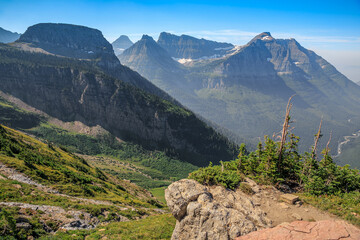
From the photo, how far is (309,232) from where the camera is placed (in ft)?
57.6

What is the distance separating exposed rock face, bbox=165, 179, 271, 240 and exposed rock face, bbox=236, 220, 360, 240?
4.08ft

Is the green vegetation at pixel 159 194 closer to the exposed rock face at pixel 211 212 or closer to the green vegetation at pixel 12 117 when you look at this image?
the exposed rock face at pixel 211 212

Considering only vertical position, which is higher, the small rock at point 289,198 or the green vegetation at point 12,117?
the small rock at point 289,198

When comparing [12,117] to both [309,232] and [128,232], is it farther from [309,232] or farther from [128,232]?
[309,232]

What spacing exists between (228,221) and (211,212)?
5.99 feet

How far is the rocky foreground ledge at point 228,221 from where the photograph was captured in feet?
58.1

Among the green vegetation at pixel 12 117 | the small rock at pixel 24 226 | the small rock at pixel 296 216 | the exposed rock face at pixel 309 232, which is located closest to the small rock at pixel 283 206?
the small rock at pixel 296 216

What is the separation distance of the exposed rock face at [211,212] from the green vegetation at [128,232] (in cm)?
779

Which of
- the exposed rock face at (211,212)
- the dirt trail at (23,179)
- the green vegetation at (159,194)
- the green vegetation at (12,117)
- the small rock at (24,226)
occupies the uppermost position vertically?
the exposed rock face at (211,212)

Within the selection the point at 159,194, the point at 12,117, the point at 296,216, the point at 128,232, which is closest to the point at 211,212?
the point at 296,216

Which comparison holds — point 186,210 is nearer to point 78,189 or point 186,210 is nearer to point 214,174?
point 214,174

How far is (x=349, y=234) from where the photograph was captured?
17.1 metres

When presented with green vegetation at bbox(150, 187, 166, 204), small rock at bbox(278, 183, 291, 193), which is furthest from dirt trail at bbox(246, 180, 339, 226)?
green vegetation at bbox(150, 187, 166, 204)

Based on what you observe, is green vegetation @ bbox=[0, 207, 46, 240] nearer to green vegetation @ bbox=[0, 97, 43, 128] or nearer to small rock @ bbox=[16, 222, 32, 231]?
small rock @ bbox=[16, 222, 32, 231]
